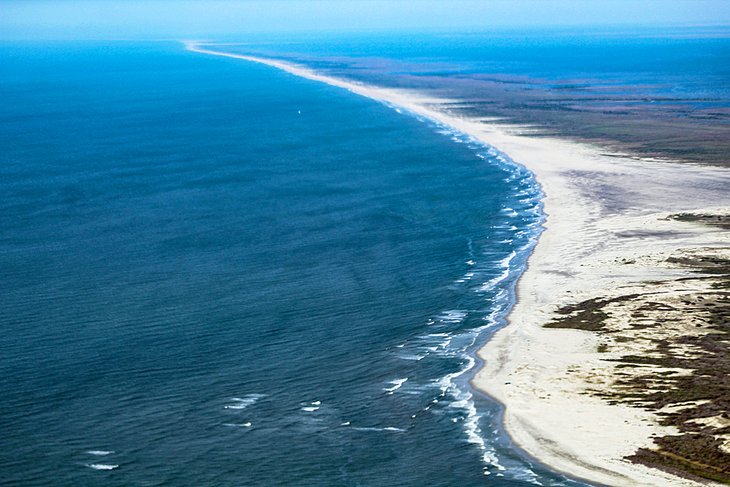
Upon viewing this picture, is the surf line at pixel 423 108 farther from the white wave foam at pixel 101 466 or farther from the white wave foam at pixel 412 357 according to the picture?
the white wave foam at pixel 101 466

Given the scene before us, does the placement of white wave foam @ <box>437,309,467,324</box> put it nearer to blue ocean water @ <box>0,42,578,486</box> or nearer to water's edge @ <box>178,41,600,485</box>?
blue ocean water @ <box>0,42,578,486</box>

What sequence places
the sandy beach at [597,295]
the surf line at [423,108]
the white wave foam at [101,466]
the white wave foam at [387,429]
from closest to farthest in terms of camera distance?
the white wave foam at [101,466] < the sandy beach at [597,295] < the white wave foam at [387,429] < the surf line at [423,108]

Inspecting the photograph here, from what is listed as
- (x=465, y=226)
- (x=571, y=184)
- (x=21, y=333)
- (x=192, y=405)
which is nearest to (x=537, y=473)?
(x=192, y=405)

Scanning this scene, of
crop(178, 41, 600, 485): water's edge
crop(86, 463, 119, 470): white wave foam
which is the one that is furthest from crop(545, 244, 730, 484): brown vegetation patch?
crop(86, 463, 119, 470): white wave foam

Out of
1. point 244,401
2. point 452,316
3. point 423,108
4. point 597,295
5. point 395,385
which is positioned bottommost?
point 244,401

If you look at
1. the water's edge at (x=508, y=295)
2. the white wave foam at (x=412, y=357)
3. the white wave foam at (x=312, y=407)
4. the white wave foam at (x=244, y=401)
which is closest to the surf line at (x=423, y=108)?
the water's edge at (x=508, y=295)

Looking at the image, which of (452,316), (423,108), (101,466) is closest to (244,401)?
(101,466)

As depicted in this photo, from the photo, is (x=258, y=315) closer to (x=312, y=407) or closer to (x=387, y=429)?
(x=312, y=407)
